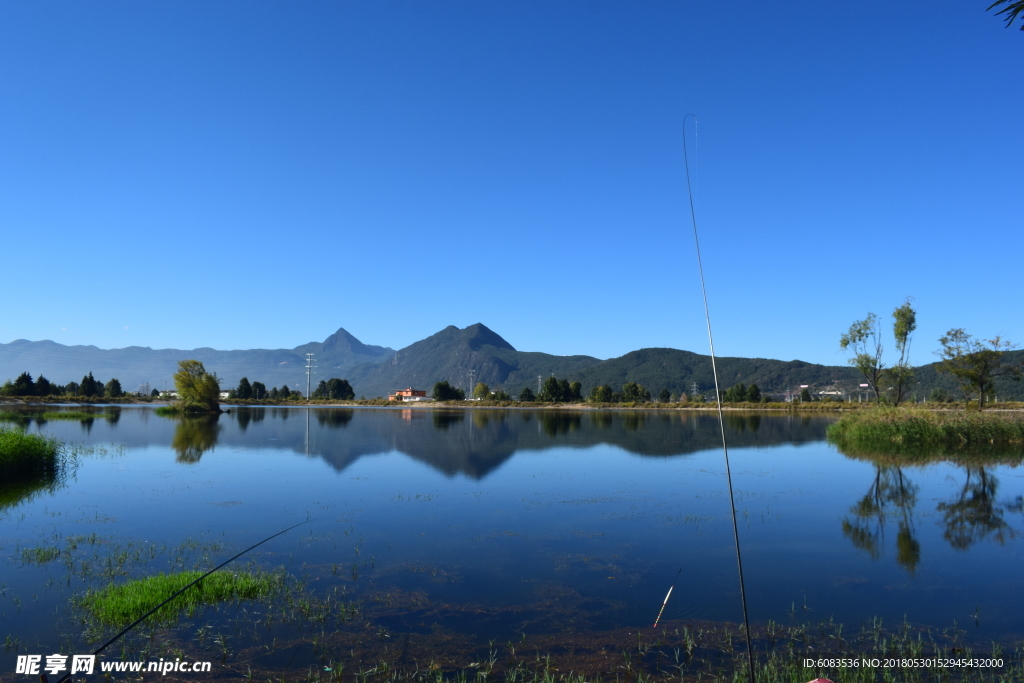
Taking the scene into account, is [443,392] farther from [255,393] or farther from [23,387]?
[23,387]

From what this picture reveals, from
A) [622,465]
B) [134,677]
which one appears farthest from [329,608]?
[622,465]

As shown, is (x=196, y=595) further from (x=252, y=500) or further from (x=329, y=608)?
(x=252, y=500)

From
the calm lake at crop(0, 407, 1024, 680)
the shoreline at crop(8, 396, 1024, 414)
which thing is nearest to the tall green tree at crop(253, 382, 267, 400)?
the shoreline at crop(8, 396, 1024, 414)

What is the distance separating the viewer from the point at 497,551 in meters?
12.8

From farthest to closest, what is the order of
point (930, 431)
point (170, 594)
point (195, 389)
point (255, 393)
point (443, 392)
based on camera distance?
point (443, 392), point (255, 393), point (195, 389), point (930, 431), point (170, 594)

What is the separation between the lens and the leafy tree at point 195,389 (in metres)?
76.5

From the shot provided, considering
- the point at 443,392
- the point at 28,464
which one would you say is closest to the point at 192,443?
the point at 28,464

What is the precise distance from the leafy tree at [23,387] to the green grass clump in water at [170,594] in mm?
117317

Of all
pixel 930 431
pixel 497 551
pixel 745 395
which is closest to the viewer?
pixel 497 551

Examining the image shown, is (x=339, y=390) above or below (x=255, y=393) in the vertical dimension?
above

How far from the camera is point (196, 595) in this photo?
9266mm

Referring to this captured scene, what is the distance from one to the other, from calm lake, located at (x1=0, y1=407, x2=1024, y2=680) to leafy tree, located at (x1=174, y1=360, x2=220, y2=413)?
54821mm

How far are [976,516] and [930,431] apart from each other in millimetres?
22698

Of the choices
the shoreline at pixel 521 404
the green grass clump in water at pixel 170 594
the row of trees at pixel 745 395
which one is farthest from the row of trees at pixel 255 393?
the green grass clump in water at pixel 170 594
